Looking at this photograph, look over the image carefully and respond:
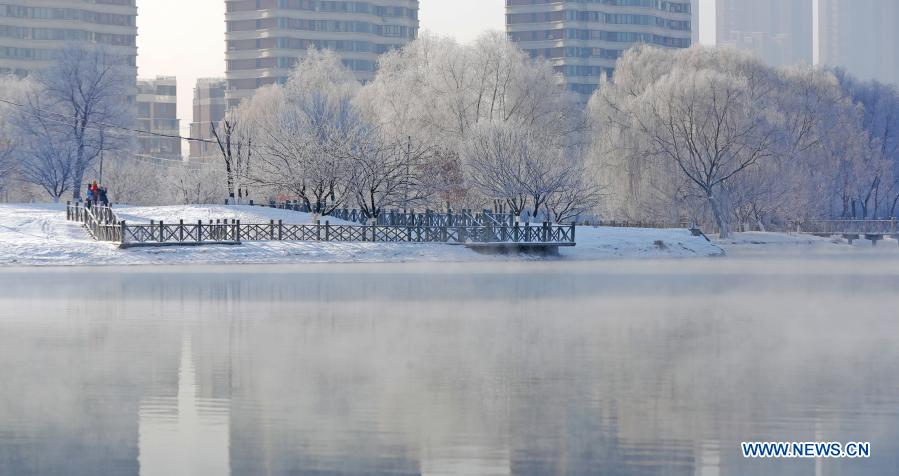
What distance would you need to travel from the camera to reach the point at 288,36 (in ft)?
596

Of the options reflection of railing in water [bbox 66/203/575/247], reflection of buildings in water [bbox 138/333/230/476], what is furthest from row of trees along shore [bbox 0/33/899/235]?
reflection of buildings in water [bbox 138/333/230/476]

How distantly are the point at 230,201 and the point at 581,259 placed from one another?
88.4ft

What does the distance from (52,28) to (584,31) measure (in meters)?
72.6

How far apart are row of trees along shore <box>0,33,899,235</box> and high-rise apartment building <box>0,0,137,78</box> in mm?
76447

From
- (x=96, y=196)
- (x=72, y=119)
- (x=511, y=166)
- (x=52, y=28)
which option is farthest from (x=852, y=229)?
(x=52, y=28)

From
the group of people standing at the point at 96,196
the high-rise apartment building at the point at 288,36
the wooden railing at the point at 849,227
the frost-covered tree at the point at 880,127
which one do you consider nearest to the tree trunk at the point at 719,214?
the wooden railing at the point at 849,227

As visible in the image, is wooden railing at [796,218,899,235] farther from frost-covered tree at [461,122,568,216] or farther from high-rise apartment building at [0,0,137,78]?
high-rise apartment building at [0,0,137,78]

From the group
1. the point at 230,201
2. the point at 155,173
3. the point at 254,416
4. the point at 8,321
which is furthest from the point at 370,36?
the point at 254,416

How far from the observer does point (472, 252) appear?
6494 cm

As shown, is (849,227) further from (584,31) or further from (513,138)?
(584,31)

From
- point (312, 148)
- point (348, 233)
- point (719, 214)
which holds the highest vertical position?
point (312, 148)

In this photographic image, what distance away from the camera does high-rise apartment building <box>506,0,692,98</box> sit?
601 ft

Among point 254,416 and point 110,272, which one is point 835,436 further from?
point 110,272

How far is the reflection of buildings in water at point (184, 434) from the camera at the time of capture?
1272cm
